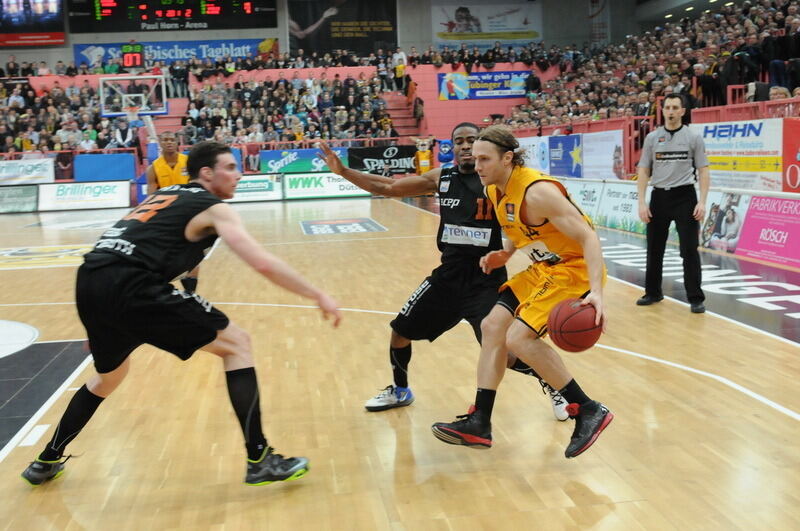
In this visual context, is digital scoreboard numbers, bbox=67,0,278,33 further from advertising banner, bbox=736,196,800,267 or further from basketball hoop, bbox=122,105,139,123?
advertising banner, bbox=736,196,800,267

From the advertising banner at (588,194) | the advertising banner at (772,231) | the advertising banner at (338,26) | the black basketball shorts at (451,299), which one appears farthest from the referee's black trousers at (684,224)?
the advertising banner at (338,26)

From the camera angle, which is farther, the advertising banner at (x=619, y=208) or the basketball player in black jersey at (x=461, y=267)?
the advertising banner at (x=619, y=208)

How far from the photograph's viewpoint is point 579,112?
2577 centimetres

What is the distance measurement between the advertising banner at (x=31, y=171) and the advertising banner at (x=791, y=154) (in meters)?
20.2

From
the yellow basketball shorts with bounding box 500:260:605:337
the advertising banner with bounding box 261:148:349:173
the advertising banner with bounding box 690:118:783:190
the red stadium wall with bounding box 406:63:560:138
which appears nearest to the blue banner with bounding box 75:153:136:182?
the advertising banner with bounding box 261:148:349:173

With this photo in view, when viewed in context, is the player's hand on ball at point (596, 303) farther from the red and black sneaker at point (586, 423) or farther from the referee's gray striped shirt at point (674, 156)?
the referee's gray striped shirt at point (674, 156)

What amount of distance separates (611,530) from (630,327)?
413 cm

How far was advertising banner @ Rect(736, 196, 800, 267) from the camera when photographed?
9.56 metres

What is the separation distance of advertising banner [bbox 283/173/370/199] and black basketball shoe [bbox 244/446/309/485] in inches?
808

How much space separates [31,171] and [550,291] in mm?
23614

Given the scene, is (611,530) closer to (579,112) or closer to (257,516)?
(257,516)

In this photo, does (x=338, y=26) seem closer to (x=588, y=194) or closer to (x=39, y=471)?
(x=588, y=194)

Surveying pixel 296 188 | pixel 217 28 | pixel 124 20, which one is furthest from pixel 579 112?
pixel 124 20

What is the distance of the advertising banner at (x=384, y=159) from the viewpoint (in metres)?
26.3
